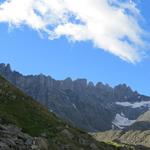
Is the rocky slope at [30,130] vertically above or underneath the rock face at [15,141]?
above

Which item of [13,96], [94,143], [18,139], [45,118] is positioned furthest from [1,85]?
[18,139]

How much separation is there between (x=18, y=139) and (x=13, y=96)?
86.7 ft

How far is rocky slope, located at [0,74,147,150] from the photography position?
45.8 metres

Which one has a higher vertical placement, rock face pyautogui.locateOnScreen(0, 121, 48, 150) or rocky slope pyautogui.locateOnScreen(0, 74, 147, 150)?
rocky slope pyautogui.locateOnScreen(0, 74, 147, 150)

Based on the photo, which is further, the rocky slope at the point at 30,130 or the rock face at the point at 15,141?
the rocky slope at the point at 30,130

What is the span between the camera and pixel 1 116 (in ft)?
186

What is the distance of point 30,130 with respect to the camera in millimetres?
57531

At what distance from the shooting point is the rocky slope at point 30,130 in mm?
45812

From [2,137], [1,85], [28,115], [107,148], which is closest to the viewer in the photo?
[2,137]

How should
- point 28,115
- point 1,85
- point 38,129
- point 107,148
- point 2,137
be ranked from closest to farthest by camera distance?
point 2,137 → point 38,129 → point 28,115 → point 107,148 → point 1,85

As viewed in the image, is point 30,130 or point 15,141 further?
point 30,130

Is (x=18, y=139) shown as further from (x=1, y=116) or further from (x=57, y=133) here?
(x=57, y=133)

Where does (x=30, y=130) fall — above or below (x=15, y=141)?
above

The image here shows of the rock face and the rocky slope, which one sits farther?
the rocky slope
